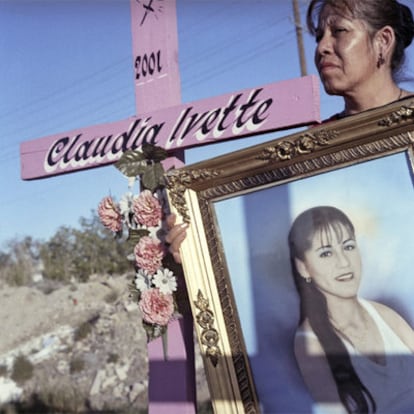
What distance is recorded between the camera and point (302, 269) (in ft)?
7.54

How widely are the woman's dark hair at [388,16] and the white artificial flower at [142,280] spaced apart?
1089 millimetres

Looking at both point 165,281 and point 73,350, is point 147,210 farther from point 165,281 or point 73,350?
point 73,350

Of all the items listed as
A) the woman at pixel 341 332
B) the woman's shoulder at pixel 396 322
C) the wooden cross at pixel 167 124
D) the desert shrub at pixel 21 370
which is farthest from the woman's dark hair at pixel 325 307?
the desert shrub at pixel 21 370

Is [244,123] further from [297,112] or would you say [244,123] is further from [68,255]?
[68,255]

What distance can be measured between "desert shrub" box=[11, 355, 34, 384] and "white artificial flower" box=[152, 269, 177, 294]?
22.8 ft

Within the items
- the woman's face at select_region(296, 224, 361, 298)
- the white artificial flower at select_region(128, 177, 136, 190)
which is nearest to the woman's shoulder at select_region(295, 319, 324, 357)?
the woman's face at select_region(296, 224, 361, 298)

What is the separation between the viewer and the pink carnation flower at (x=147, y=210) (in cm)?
267

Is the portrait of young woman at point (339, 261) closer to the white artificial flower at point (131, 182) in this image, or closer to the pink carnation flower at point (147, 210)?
the pink carnation flower at point (147, 210)

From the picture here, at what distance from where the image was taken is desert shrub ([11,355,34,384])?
9.12 metres

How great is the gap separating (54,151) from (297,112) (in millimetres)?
1071

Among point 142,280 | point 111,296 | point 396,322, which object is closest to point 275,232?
point 396,322

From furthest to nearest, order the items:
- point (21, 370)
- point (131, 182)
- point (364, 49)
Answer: point (21, 370), point (131, 182), point (364, 49)

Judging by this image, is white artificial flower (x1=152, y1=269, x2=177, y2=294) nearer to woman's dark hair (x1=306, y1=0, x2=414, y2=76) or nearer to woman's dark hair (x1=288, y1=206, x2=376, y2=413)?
woman's dark hair (x1=288, y1=206, x2=376, y2=413)

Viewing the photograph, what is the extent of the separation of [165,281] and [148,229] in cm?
20
